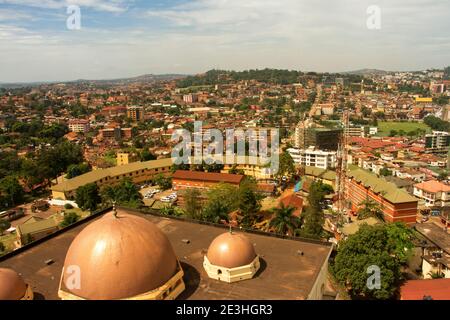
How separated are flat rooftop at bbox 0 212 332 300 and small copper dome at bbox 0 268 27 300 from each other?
1443 mm

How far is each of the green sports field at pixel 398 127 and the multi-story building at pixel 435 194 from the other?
53798mm

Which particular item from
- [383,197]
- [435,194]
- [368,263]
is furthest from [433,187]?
[368,263]

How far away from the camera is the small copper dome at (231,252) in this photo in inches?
651

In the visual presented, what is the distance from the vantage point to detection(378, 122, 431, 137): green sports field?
10188 cm

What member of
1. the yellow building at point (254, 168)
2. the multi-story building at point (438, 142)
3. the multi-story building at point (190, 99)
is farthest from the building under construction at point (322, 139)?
the multi-story building at point (190, 99)

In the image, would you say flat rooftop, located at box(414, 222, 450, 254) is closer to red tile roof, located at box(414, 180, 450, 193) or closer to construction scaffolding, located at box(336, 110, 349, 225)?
construction scaffolding, located at box(336, 110, 349, 225)

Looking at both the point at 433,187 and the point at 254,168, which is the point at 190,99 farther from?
the point at 433,187

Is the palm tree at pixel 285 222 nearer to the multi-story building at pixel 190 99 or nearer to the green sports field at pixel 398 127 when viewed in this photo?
the green sports field at pixel 398 127

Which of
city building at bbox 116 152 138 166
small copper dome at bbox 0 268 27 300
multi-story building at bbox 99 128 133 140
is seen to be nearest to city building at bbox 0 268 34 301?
small copper dome at bbox 0 268 27 300

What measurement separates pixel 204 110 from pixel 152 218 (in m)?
115

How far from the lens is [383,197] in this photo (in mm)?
37875

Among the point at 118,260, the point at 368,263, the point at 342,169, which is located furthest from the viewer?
the point at 342,169

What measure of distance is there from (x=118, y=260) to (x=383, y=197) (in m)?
31.4
